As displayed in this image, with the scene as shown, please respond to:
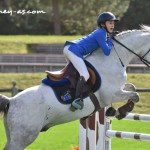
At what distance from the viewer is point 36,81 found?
2319 cm

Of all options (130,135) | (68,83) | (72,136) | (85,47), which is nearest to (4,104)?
(68,83)

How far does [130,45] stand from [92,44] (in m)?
0.55

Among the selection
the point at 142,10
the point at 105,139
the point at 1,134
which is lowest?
the point at 142,10

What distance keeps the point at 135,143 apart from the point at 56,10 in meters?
35.8

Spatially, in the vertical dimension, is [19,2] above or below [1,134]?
below

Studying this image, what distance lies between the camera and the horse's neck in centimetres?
823

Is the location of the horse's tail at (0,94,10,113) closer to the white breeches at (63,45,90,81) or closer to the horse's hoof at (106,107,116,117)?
the white breeches at (63,45,90,81)

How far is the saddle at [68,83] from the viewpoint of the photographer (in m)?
8.05

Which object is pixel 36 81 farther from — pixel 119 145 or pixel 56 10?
pixel 56 10

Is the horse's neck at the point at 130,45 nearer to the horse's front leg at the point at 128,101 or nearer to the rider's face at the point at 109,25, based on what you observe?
the rider's face at the point at 109,25

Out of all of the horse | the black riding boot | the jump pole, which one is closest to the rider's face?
the horse

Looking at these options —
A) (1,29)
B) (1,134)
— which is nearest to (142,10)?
(1,29)

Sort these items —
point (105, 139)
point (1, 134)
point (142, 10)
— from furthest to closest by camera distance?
point (142, 10) < point (1, 134) < point (105, 139)

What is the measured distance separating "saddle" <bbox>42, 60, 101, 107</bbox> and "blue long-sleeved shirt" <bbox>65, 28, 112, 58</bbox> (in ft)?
0.70
